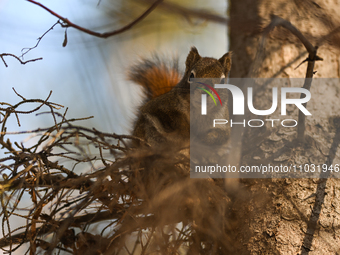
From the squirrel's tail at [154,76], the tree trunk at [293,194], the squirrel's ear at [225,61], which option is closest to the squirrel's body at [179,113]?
the squirrel's ear at [225,61]

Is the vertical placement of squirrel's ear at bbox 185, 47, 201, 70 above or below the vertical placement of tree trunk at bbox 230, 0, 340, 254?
above

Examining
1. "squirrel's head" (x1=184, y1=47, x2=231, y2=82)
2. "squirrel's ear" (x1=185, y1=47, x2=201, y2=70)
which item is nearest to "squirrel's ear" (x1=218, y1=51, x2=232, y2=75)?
"squirrel's head" (x1=184, y1=47, x2=231, y2=82)

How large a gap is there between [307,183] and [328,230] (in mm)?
179

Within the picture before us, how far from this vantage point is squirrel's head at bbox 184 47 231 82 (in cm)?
130

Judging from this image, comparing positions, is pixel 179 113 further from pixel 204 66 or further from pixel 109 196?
pixel 109 196

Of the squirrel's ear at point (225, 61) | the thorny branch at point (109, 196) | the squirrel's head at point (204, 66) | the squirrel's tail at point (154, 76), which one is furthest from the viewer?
the squirrel's tail at point (154, 76)

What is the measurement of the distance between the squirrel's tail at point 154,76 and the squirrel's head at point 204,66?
31 centimetres

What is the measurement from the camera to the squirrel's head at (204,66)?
1299 mm

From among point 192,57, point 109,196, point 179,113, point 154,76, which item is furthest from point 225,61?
point 109,196

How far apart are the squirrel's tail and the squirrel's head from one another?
307 millimetres

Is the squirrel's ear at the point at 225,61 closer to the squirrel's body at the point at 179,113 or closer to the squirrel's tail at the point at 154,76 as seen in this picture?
the squirrel's body at the point at 179,113

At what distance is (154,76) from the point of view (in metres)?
1.75

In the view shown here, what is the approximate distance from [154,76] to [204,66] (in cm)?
50

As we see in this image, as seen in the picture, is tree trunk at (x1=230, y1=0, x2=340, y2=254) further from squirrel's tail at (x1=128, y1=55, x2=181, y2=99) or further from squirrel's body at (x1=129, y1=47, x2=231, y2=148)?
squirrel's tail at (x1=128, y1=55, x2=181, y2=99)
